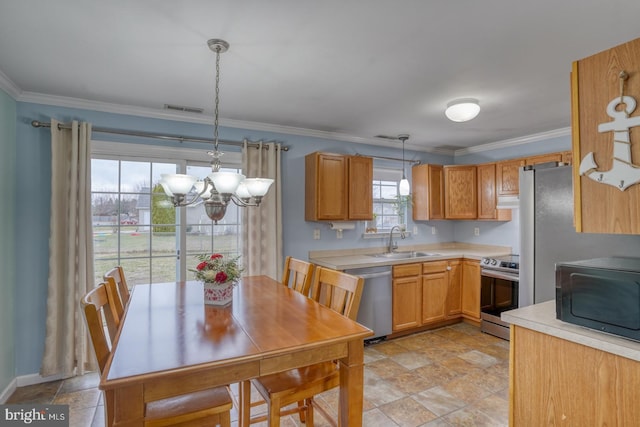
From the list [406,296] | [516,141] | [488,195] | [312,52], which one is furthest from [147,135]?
[516,141]

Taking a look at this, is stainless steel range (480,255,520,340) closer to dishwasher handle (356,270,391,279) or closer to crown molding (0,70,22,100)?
dishwasher handle (356,270,391,279)

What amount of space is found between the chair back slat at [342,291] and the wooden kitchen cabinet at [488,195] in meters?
2.97

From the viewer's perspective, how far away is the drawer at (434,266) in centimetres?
386

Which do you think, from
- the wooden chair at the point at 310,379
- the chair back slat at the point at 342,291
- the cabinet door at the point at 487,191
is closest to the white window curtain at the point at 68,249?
the wooden chair at the point at 310,379

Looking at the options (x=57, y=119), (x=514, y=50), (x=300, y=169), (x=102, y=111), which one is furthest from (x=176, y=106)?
(x=514, y=50)

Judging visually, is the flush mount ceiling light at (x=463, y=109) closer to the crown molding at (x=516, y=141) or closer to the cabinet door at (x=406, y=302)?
the crown molding at (x=516, y=141)

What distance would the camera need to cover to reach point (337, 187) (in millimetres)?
3695

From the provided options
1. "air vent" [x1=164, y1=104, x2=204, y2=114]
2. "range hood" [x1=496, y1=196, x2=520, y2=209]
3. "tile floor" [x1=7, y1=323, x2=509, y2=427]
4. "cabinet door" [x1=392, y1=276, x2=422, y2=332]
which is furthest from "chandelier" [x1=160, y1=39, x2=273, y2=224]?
"range hood" [x1=496, y1=196, x2=520, y2=209]

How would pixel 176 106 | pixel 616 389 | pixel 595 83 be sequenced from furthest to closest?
pixel 176 106 → pixel 595 83 → pixel 616 389

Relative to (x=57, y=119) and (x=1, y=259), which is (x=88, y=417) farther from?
(x=57, y=119)

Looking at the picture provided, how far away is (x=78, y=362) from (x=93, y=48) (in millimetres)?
2465

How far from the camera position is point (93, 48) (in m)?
1.99

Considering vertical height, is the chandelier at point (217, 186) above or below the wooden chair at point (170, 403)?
above

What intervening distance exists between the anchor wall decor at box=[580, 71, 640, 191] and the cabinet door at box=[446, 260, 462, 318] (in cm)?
291
